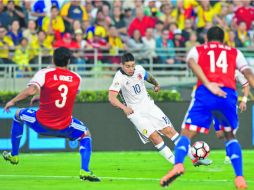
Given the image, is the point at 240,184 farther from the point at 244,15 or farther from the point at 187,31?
the point at 244,15

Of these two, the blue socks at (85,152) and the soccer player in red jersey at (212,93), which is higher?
the soccer player in red jersey at (212,93)

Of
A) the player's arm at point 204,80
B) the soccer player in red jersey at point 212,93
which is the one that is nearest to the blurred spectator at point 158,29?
the soccer player in red jersey at point 212,93

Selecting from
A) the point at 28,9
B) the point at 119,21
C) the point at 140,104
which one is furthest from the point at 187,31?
the point at 140,104

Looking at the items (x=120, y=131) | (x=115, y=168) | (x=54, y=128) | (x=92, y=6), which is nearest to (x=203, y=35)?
(x=92, y=6)

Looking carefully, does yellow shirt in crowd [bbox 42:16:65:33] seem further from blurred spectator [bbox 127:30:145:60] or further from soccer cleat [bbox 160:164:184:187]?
soccer cleat [bbox 160:164:184:187]

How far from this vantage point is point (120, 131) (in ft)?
71.9

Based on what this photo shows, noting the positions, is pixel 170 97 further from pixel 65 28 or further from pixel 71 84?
pixel 71 84

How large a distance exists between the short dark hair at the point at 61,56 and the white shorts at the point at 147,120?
2.94 metres

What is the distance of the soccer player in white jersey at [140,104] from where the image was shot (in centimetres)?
1655

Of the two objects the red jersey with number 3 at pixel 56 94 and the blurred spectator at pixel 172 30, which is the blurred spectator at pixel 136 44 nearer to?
the blurred spectator at pixel 172 30

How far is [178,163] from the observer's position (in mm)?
12242

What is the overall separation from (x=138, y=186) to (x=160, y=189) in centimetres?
68

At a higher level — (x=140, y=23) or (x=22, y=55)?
(x=140, y=23)

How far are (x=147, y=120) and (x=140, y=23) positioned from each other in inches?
380
